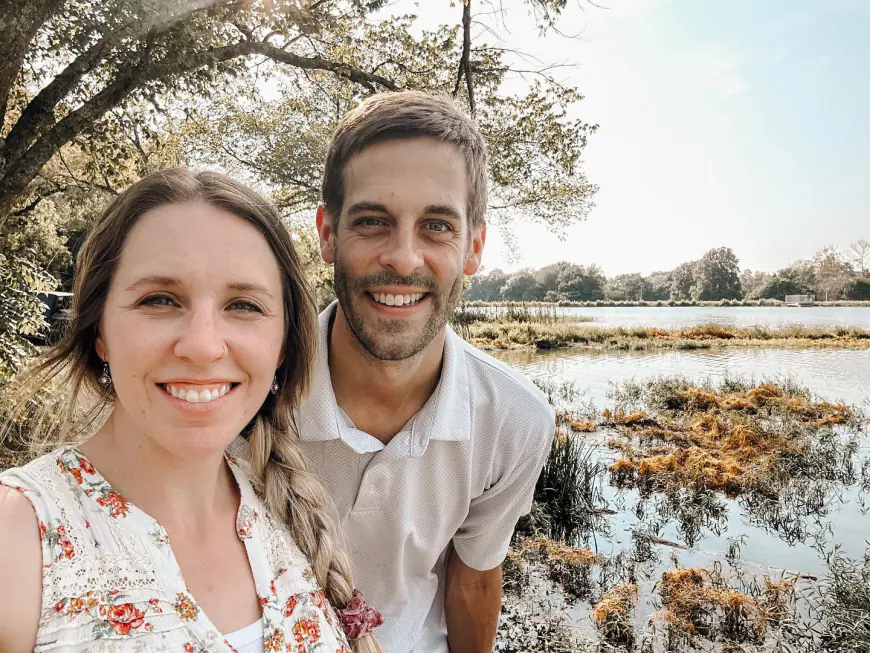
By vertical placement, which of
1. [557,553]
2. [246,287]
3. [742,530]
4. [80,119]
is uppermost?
[80,119]

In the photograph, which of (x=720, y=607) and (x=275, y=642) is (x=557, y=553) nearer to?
(x=720, y=607)

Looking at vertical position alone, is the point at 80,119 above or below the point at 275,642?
above

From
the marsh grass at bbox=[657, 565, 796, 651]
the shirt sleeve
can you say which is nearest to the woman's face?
the shirt sleeve

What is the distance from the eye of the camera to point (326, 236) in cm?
227

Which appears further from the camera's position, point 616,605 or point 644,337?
point 644,337

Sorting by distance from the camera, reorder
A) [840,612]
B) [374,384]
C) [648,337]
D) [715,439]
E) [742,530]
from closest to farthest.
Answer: [374,384]
[840,612]
[742,530]
[715,439]
[648,337]

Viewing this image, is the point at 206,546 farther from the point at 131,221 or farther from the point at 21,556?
the point at 131,221

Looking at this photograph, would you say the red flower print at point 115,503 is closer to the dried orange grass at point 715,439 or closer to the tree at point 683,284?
the dried orange grass at point 715,439

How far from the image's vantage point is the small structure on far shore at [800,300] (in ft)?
156

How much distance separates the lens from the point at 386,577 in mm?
2201

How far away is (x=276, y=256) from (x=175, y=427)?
50 cm

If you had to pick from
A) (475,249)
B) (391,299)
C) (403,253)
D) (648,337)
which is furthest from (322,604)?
(648,337)

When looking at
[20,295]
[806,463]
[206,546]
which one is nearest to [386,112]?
[206,546]

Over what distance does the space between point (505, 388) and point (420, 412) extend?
0.36 m
